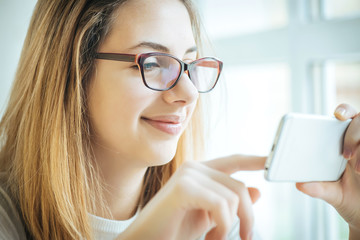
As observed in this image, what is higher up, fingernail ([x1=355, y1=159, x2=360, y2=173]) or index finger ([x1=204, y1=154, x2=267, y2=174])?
index finger ([x1=204, y1=154, x2=267, y2=174])

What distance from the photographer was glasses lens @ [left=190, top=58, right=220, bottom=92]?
116 centimetres

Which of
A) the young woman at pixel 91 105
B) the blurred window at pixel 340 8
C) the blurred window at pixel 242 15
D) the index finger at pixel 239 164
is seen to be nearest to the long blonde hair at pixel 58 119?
the young woman at pixel 91 105

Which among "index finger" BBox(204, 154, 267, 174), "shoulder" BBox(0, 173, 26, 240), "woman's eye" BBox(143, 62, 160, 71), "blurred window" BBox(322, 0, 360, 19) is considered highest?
"blurred window" BBox(322, 0, 360, 19)

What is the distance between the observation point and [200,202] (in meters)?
0.67

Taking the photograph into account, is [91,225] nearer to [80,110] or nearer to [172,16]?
[80,110]

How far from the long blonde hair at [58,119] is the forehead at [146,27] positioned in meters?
0.04

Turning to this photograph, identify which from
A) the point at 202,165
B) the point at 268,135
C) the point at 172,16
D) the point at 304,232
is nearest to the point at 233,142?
the point at 268,135

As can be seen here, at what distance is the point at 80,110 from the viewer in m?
1.04

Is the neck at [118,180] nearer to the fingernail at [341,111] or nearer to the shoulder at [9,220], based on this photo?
the shoulder at [9,220]

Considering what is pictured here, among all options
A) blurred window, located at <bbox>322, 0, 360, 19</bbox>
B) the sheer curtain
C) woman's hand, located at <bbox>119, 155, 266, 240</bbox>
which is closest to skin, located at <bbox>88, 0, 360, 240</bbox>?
woman's hand, located at <bbox>119, 155, 266, 240</bbox>

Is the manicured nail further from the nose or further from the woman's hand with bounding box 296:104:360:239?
the nose

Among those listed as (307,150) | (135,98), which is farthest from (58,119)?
(307,150)

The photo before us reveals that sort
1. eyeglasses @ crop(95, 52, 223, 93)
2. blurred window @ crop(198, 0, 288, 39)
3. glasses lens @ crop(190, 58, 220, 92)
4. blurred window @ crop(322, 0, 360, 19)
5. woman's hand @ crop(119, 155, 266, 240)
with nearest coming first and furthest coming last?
woman's hand @ crop(119, 155, 266, 240), eyeglasses @ crop(95, 52, 223, 93), glasses lens @ crop(190, 58, 220, 92), blurred window @ crop(322, 0, 360, 19), blurred window @ crop(198, 0, 288, 39)

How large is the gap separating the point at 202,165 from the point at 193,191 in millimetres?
86
